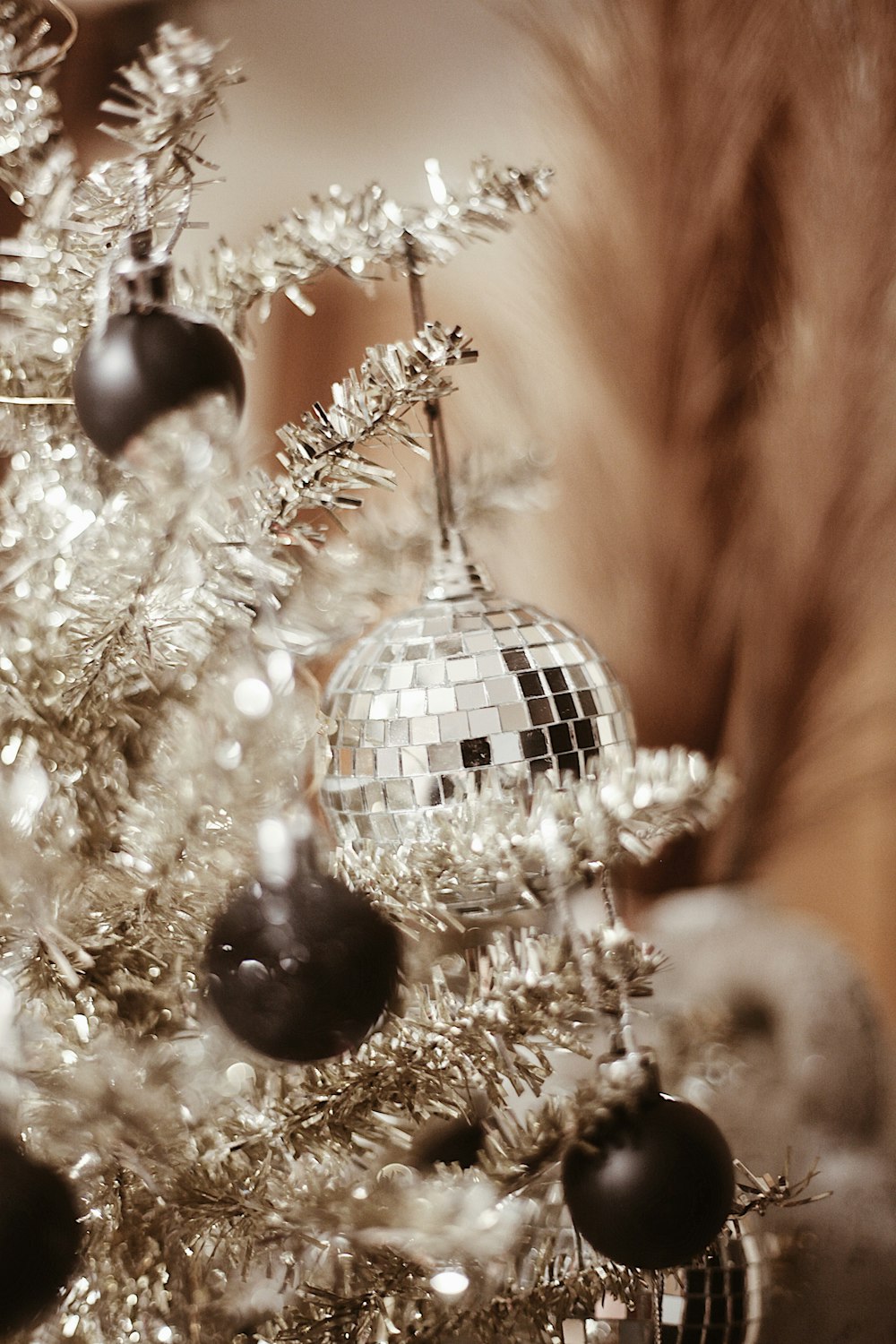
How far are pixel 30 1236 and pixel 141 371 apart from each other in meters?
0.28

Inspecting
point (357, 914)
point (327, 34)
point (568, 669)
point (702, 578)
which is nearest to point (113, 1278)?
point (357, 914)

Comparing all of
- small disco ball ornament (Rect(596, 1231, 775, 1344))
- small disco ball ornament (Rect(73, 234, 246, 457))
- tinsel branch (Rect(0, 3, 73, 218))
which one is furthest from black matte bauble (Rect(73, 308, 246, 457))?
small disco ball ornament (Rect(596, 1231, 775, 1344))

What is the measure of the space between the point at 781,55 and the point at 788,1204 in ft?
2.65

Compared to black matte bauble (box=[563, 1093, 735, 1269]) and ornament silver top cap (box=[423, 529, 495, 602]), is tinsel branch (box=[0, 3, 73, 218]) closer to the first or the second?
ornament silver top cap (box=[423, 529, 495, 602])

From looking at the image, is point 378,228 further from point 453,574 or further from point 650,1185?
point 650,1185

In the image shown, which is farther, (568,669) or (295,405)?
(295,405)

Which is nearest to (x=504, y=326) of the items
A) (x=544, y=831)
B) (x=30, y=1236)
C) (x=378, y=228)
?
(x=378, y=228)

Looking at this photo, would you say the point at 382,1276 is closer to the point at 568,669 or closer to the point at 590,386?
the point at 568,669

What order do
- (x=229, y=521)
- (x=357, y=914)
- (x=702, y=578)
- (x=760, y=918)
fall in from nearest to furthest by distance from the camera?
(x=357, y=914) < (x=229, y=521) < (x=760, y=918) < (x=702, y=578)

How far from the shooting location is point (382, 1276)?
392mm

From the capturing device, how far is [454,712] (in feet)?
1.62

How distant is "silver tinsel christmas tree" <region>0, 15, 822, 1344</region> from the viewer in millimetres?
355

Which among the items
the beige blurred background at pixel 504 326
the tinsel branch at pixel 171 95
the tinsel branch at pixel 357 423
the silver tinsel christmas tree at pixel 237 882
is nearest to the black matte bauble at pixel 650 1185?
the silver tinsel christmas tree at pixel 237 882

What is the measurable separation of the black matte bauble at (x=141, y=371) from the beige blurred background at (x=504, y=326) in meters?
0.53
